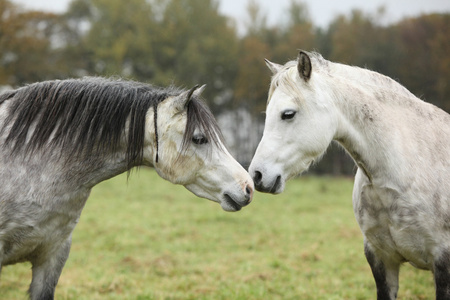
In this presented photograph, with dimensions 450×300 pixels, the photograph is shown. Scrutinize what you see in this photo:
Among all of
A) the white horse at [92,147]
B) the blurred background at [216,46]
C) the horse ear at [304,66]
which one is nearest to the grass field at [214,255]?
the white horse at [92,147]

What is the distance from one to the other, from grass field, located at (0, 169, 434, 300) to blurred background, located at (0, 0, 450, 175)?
11.7 metres

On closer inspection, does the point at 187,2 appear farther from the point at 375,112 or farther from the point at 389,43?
the point at 375,112

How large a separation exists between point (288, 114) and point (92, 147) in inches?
56.8

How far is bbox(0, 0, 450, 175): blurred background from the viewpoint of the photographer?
22.1m

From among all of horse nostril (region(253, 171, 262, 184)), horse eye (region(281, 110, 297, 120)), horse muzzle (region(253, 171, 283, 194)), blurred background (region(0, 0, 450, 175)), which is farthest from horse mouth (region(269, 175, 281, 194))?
blurred background (region(0, 0, 450, 175))

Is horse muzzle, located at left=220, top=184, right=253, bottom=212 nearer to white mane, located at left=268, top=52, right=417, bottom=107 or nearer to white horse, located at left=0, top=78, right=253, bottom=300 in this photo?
white horse, located at left=0, top=78, right=253, bottom=300

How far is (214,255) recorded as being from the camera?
291 inches

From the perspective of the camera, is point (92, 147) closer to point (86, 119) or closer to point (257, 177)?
point (86, 119)

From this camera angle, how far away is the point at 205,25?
2845 centimetres

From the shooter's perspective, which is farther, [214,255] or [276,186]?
[214,255]

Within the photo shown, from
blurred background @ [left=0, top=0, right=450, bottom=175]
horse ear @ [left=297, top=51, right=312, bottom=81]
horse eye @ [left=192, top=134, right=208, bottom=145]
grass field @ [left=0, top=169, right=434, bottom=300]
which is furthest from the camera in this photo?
blurred background @ [left=0, top=0, right=450, bottom=175]

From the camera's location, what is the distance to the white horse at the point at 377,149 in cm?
318

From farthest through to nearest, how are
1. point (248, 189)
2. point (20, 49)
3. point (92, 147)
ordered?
point (20, 49) → point (92, 147) → point (248, 189)

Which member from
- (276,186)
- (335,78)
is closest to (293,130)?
(276,186)
